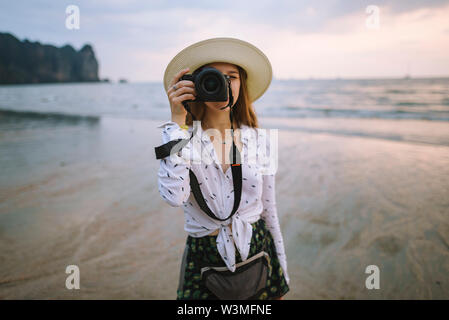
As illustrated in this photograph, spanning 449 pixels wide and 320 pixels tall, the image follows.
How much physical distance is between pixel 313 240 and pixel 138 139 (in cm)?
543

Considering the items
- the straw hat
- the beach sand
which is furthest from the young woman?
the beach sand

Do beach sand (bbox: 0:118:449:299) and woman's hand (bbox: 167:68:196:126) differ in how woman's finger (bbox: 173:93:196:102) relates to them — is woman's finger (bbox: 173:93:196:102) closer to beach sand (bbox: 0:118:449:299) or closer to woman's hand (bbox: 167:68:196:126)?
woman's hand (bbox: 167:68:196:126)

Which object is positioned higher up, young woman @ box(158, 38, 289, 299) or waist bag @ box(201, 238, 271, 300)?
young woman @ box(158, 38, 289, 299)

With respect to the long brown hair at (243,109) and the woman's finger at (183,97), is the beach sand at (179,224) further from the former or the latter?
the woman's finger at (183,97)

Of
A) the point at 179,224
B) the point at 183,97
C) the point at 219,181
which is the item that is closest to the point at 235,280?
the point at 219,181

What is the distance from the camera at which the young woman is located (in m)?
1.02

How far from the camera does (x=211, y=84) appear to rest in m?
1.02

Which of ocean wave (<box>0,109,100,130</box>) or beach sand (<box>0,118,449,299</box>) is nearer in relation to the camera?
beach sand (<box>0,118,449,299</box>)

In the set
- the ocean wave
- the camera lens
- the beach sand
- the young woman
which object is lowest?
the beach sand

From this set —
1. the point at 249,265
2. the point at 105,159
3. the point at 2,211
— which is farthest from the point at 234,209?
the point at 105,159

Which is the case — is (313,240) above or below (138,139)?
below

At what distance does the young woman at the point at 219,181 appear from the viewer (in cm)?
102

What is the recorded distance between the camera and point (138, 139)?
21.6ft

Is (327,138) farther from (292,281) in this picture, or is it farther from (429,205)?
(292,281)
